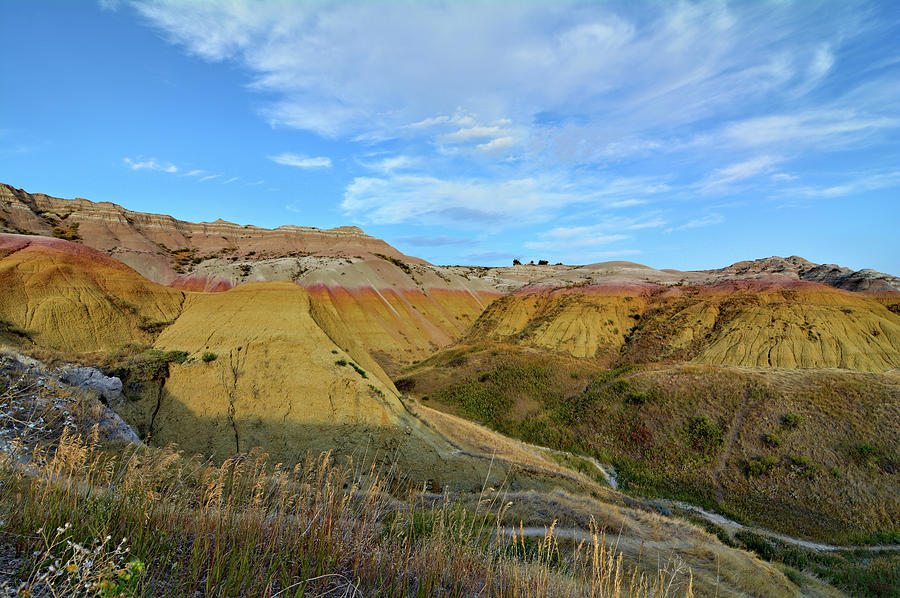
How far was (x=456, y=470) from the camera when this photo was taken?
16.0 m

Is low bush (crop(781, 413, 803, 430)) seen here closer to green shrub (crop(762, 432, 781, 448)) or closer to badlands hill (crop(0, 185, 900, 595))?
badlands hill (crop(0, 185, 900, 595))

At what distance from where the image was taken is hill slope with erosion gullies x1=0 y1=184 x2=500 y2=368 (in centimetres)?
5753

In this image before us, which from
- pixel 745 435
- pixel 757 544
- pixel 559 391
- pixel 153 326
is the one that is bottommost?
pixel 757 544

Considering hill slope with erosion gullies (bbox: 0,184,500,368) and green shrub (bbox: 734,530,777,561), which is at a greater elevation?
hill slope with erosion gullies (bbox: 0,184,500,368)

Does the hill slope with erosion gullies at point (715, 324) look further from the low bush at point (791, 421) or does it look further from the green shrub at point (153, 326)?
the green shrub at point (153, 326)

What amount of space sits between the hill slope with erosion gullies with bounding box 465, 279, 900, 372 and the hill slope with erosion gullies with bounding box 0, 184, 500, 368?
12.1 m

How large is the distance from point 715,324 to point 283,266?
5882 centimetres

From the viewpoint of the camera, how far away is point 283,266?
62812mm

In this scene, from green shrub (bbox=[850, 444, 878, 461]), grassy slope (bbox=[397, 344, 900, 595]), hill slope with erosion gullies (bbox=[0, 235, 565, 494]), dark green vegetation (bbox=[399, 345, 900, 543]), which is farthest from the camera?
green shrub (bbox=[850, 444, 878, 461])

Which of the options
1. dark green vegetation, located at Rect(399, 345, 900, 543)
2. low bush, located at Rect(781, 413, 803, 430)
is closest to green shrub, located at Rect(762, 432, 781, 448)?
dark green vegetation, located at Rect(399, 345, 900, 543)

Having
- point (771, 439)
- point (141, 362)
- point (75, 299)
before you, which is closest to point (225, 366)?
point (141, 362)

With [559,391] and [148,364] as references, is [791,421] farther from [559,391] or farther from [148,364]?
[148,364]

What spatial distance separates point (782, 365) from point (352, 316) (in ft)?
156

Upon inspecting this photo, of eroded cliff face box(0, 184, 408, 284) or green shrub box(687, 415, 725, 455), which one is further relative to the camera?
eroded cliff face box(0, 184, 408, 284)
